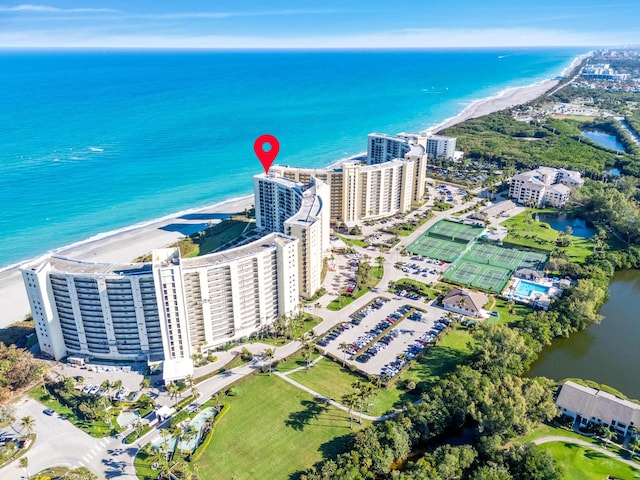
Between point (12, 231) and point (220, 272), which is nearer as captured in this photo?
point (220, 272)

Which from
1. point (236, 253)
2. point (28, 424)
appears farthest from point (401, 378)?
point (28, 424)

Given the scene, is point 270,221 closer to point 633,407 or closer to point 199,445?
point 199,445

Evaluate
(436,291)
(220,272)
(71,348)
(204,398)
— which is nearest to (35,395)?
(71,348)

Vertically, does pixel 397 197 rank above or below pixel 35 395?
above

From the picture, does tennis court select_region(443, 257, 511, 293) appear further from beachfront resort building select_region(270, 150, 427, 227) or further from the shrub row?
the shrub row

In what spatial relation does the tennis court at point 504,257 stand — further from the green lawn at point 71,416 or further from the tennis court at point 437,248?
the green lawn at point 71,416

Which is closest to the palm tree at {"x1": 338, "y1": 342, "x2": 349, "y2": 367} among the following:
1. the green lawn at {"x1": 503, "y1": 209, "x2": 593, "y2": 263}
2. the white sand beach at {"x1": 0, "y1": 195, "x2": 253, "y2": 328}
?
the white sand beach at {"x1": 0, "y1": 195, "x2": 253, "y2": 328}

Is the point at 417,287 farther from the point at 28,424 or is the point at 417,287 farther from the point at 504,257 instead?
the point at 28,424

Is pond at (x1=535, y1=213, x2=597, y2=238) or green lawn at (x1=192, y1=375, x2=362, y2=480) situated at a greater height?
pond at (x1=535, y1=213, x2=597, y2=238)
